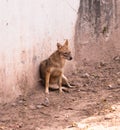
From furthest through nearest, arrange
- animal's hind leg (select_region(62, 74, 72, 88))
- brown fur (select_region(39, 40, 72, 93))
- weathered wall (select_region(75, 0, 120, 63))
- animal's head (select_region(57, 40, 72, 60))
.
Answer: weathered wall (select_region(75, 0, 120, 63))
animal's hind leg (select_region(62, 74, 72, 88))
animal's head (select_region(57, 40, 72, 60))
brown fur (select_region(39, 40, 72, 93))

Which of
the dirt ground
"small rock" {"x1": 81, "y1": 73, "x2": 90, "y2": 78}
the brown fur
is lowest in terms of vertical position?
the dirt ground

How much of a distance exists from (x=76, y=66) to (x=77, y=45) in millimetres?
428

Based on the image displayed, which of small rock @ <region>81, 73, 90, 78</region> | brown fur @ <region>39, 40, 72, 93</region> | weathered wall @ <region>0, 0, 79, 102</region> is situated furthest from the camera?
small rock @ <region>81, 73, 90, 78</region>

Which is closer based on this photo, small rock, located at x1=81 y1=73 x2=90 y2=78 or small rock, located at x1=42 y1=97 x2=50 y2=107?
small rock, located at x1=42 y1=97 x2=50 y2=107

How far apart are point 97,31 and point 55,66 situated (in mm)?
2069

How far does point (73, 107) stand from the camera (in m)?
7.97

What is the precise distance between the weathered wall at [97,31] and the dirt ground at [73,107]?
75 centimetres

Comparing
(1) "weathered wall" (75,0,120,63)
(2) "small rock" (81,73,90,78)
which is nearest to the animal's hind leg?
(2) "small rock" (81,73,90,78)

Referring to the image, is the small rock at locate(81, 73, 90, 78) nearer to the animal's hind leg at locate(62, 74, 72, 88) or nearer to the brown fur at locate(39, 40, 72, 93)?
the animal's hind leg at locate(62, 74, 72, 88)

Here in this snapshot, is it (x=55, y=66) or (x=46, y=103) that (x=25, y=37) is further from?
(x=46, y=103)

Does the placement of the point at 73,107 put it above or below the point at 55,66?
below

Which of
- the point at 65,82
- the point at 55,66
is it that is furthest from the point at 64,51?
the point at 65,82

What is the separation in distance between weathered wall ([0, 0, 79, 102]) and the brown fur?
0.16 m

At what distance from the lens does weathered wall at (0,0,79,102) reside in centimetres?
777
